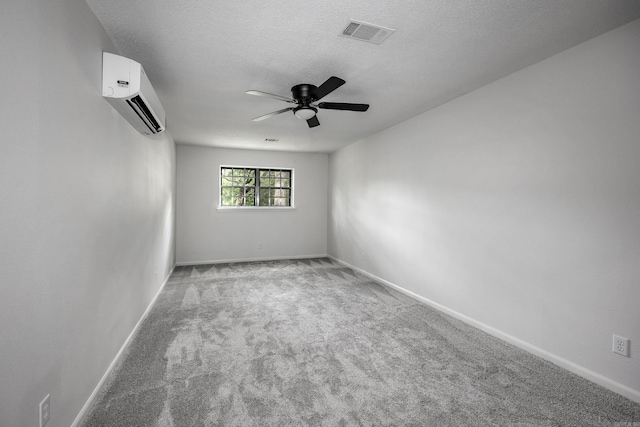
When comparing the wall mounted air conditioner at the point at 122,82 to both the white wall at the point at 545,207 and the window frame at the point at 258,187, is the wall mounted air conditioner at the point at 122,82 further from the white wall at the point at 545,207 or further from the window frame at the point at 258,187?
the window frame at the point at 258,187

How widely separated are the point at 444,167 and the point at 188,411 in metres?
3.33

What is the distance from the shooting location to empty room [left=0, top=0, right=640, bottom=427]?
1368 millimetres

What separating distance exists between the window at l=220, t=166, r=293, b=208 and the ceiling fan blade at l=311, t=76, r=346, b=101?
4.00 meters

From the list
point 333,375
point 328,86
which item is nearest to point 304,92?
point 328,86

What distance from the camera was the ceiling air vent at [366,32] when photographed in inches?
75.7

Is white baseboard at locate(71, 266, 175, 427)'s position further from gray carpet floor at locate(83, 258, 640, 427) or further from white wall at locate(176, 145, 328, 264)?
white wall at locate(176, 145, 328, 264)

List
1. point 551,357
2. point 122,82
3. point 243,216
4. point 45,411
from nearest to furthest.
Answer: point 45,411, point 122,82, point 551,357, point 243,216

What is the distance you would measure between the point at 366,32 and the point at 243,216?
4.93 m

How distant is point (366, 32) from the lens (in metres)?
2.00

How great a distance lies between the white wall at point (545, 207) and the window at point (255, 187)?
3.44m

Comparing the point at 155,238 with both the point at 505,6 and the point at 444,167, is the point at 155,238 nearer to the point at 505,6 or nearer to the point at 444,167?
the point at 444,167

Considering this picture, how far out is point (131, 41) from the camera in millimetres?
2125

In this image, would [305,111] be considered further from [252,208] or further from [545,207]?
[252,208]

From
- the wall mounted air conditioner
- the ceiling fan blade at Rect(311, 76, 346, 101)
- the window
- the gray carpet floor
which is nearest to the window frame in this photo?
the window
